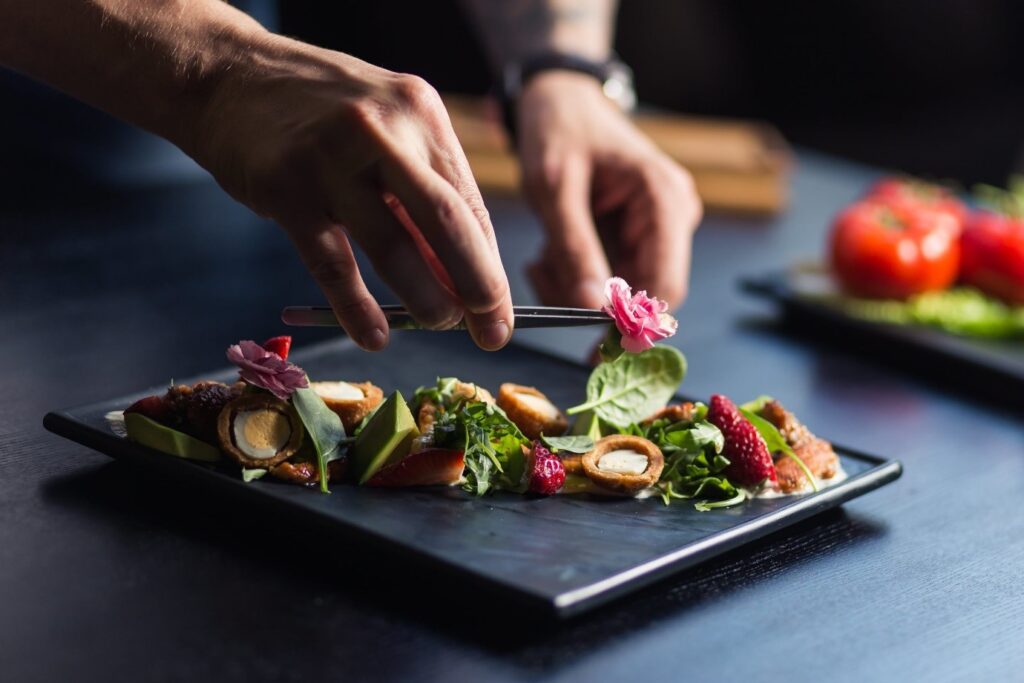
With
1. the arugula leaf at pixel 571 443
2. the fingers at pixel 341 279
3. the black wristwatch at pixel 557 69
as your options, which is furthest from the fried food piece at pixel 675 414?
the black wristwatch at pixel 557 69

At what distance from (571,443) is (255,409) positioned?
317 mm

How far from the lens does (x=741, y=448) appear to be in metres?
1.26

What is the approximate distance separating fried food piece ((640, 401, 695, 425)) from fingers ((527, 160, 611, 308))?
331 mm

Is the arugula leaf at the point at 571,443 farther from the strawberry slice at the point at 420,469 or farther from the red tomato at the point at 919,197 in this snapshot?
the red tomato at the point at 919,197

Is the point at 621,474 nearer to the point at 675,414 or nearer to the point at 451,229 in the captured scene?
the point at 675,414

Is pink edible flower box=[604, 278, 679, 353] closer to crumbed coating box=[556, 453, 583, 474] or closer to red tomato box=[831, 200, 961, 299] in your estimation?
crumbed coating box=[556, 453, 583, 474]

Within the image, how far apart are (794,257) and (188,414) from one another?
1.57 m

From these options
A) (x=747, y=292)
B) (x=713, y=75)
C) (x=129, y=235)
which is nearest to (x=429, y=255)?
(x=747, y=292)

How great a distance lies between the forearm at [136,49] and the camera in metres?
1.14

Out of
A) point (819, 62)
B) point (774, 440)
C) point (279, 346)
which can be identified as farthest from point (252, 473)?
point (819, 62)

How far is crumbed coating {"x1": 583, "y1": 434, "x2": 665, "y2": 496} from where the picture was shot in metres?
1.21

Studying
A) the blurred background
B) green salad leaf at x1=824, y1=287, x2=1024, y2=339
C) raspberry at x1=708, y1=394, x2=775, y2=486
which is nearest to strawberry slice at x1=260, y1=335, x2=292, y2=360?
raspberry at x1=708, y1=394, x2=775, y2=486

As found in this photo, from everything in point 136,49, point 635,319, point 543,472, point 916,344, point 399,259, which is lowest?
point 916,344

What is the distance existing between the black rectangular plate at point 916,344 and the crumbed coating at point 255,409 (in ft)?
3.54
